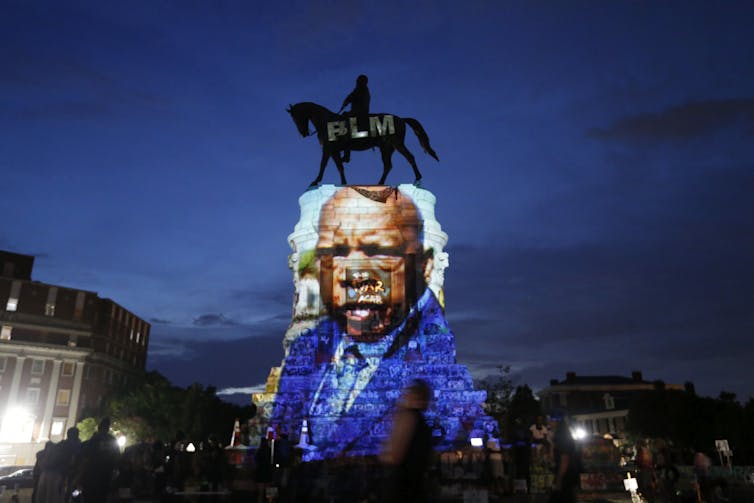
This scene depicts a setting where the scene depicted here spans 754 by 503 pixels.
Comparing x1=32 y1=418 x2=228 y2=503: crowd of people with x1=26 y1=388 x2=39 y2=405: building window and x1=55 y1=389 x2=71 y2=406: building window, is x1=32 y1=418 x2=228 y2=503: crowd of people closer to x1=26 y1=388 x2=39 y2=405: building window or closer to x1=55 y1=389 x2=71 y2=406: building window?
x1=26 y1=388 x2=39 y2=405: building window

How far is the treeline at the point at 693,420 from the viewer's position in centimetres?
5191

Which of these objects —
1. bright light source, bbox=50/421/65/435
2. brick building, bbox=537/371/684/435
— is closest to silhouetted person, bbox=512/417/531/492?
bright light source, bbox=50/421/65/435

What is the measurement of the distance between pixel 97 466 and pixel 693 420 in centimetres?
6365

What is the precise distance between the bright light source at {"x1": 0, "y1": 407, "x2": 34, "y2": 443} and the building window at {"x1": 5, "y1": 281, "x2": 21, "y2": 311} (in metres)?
11.6

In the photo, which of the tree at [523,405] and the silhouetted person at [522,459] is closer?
the silhouetted person at [522,459]

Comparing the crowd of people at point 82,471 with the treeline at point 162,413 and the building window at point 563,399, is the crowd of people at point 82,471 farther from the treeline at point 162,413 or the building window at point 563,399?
the building window at point 563,399

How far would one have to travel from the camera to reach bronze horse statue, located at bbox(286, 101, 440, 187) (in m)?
28.5

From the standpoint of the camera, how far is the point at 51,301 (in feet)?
226

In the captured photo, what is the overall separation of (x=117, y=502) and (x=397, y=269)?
52.3 feet

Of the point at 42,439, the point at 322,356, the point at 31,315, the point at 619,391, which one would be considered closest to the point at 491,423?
the point at 322,356

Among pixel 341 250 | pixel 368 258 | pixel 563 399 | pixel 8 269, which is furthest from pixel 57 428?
pixel 563 399

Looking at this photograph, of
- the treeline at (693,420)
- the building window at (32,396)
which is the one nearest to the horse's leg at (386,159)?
the treeline at (693,420)

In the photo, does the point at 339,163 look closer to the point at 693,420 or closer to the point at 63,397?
the point at 693,420

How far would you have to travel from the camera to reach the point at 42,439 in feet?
204
